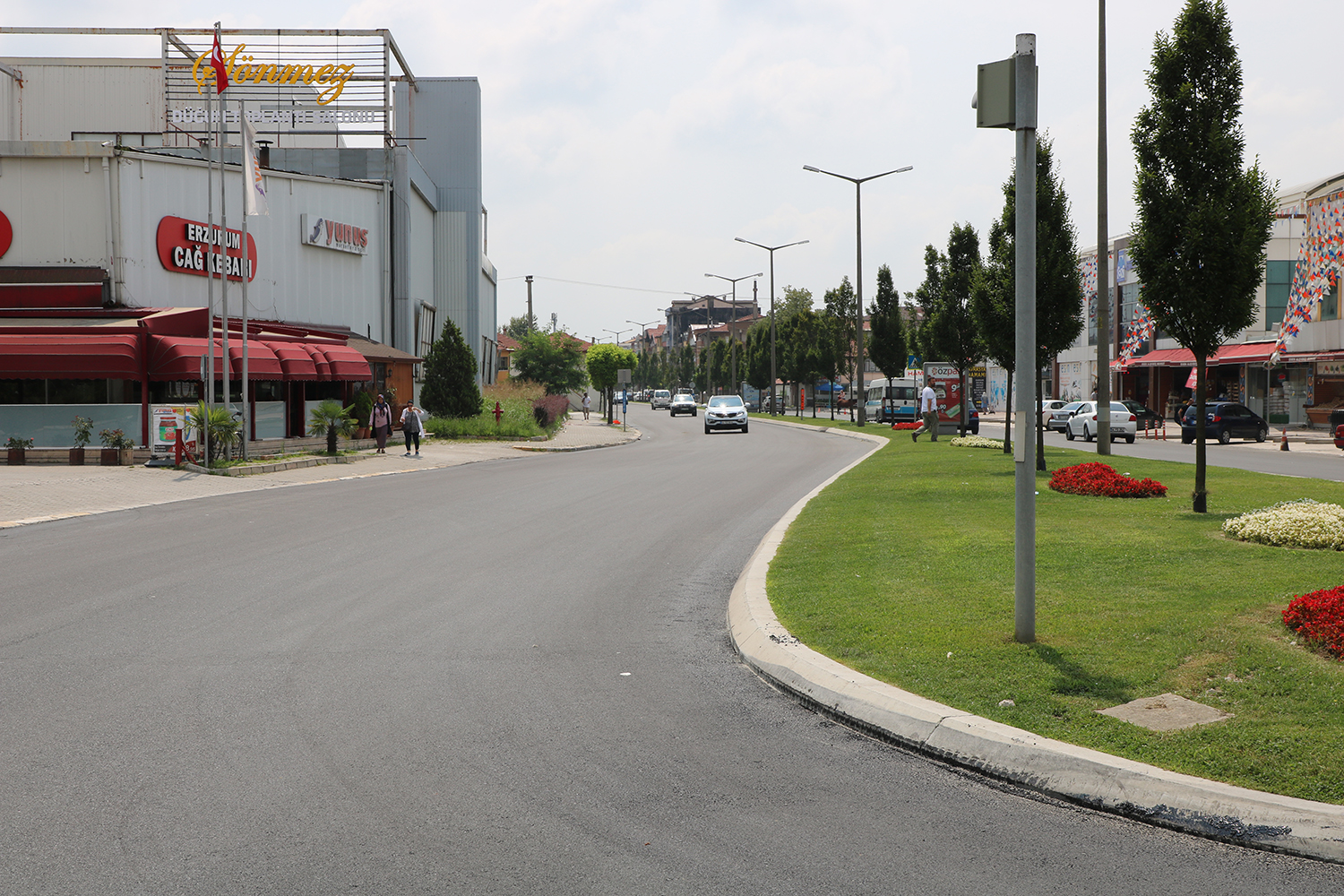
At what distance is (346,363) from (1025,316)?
94.9 ft

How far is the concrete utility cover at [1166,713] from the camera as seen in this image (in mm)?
5199

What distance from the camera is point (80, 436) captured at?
1003 inches

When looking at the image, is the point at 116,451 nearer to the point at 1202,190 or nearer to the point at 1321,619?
the point at 1202,190

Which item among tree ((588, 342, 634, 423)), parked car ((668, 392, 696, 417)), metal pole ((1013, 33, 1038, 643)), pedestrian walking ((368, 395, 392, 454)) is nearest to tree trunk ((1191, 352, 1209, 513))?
metal pole ((1013, 33, 1038, 643))

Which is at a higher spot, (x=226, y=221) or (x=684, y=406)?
(x=226, y=221)

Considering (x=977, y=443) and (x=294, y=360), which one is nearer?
(x=977, y=443)

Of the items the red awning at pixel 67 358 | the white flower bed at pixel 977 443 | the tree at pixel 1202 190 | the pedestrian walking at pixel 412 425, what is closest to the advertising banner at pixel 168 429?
the red awning at pixel 67 358

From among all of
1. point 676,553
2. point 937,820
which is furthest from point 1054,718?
point 676,553

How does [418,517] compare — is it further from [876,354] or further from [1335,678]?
[876,354]

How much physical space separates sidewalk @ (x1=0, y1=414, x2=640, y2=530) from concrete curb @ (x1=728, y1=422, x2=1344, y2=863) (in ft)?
43.5

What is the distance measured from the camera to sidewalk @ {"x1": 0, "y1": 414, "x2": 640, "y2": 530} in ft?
56.3

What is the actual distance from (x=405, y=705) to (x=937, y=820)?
3.00 meters

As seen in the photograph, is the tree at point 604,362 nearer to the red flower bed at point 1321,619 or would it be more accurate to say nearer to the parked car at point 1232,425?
the parked car at point 1232,425

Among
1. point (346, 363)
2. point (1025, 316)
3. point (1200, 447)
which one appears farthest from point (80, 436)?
point (1025, 316)
